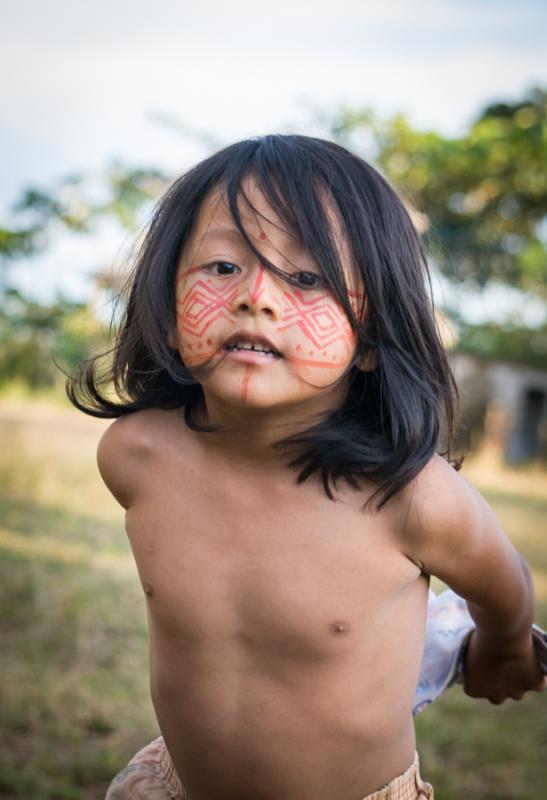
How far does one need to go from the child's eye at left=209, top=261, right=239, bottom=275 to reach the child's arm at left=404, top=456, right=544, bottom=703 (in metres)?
0.42

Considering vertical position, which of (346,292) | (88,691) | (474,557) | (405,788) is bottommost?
(88,691)

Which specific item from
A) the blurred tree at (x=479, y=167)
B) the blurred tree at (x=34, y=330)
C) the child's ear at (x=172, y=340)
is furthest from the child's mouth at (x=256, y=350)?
the blurred tree at (x=479, y=167)

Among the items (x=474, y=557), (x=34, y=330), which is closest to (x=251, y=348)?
(x=474, y=557)

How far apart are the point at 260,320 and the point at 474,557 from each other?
500mm

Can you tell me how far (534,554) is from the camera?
5328 millimetres

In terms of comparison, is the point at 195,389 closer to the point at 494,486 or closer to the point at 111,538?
the point at 111,538

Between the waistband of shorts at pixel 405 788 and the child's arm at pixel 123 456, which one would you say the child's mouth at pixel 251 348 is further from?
the waistband of shorts at pixel 405 788

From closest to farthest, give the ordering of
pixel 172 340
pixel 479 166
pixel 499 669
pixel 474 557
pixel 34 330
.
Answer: pixel 474 557 → pixel 172 340 → pixel 499 669 → pixel 34 330 → pixel 479 166

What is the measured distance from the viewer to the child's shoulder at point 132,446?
161cm

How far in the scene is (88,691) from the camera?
2854 millimetres

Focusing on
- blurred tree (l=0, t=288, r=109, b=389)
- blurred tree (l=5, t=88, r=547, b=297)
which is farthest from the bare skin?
blurred tree (l=5, t=88, r=547, b=297)

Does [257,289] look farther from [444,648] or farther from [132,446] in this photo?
[444,648]

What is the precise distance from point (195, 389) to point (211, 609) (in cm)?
40

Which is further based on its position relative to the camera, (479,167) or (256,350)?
(479,167)
